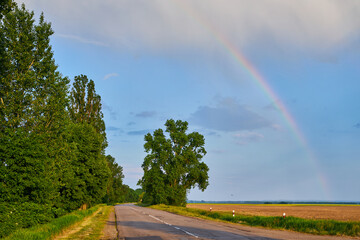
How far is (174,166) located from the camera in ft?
200

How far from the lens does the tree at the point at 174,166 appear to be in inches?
2366

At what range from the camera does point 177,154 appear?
63.4 meters

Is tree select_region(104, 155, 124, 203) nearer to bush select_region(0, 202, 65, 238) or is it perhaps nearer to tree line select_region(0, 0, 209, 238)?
tree line select_region(0, 0, 209, 238)

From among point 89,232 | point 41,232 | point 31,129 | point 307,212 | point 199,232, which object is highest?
point 31,129

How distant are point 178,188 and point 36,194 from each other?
42.5m

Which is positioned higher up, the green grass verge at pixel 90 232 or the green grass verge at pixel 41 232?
the green grass verge at pixel 41 232

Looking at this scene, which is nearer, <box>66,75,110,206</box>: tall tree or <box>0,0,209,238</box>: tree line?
<box>0,0,209,238</box>: tree line

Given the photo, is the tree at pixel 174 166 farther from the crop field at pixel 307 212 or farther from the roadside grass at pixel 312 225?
the roadside grass at pixel 312 225

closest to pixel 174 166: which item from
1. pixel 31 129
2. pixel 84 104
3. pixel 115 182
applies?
pixel 84 104

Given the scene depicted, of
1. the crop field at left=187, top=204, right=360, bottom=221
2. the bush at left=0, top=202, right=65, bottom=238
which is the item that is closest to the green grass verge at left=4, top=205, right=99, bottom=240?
the bush at left=0, top=202, right=65, bottom=238

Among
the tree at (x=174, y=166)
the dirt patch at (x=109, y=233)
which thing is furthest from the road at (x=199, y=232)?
the tree at (x=174, y=166)

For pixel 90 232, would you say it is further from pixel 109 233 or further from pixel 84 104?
pixel 84 104

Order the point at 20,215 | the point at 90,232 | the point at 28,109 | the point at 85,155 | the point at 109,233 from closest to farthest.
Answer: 1. the point at 109,233
2. the point at 90,232
3. the point at 20,215
4. the point at 28,109
5. the point at 85,155

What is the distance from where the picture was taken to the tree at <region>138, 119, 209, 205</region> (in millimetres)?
60094
